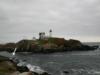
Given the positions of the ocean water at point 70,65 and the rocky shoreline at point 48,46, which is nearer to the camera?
the ocean water at point 70,65

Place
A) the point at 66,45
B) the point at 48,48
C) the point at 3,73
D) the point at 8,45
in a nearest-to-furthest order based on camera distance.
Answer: the point at 3,73 → the point at 48,48 → the point at 66,45 → the point at 8,45

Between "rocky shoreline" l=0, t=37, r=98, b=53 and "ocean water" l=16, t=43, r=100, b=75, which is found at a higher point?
"rocky shoreline" l=0, t=37, r=98, b=53

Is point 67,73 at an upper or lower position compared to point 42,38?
lower

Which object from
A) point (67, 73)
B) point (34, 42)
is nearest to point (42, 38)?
point (34, 42)

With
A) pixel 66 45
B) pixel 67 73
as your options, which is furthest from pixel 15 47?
pixel 67 73

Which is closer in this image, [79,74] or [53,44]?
[79,74]

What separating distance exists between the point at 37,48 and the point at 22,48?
938 centimetres

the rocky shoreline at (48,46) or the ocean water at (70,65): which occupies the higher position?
the rocky shoreline at (48,46)

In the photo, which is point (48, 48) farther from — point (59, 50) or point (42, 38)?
point (42, 38)

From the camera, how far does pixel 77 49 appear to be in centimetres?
13212

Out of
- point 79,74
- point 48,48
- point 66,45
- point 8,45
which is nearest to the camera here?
point 79,74

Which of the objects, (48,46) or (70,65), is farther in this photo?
(48,46)

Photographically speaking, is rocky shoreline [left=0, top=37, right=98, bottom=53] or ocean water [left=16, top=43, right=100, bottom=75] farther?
rocky shoreline [left=0, top=37, right=98, bottom=53]

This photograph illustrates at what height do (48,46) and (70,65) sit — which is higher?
(48,46)
